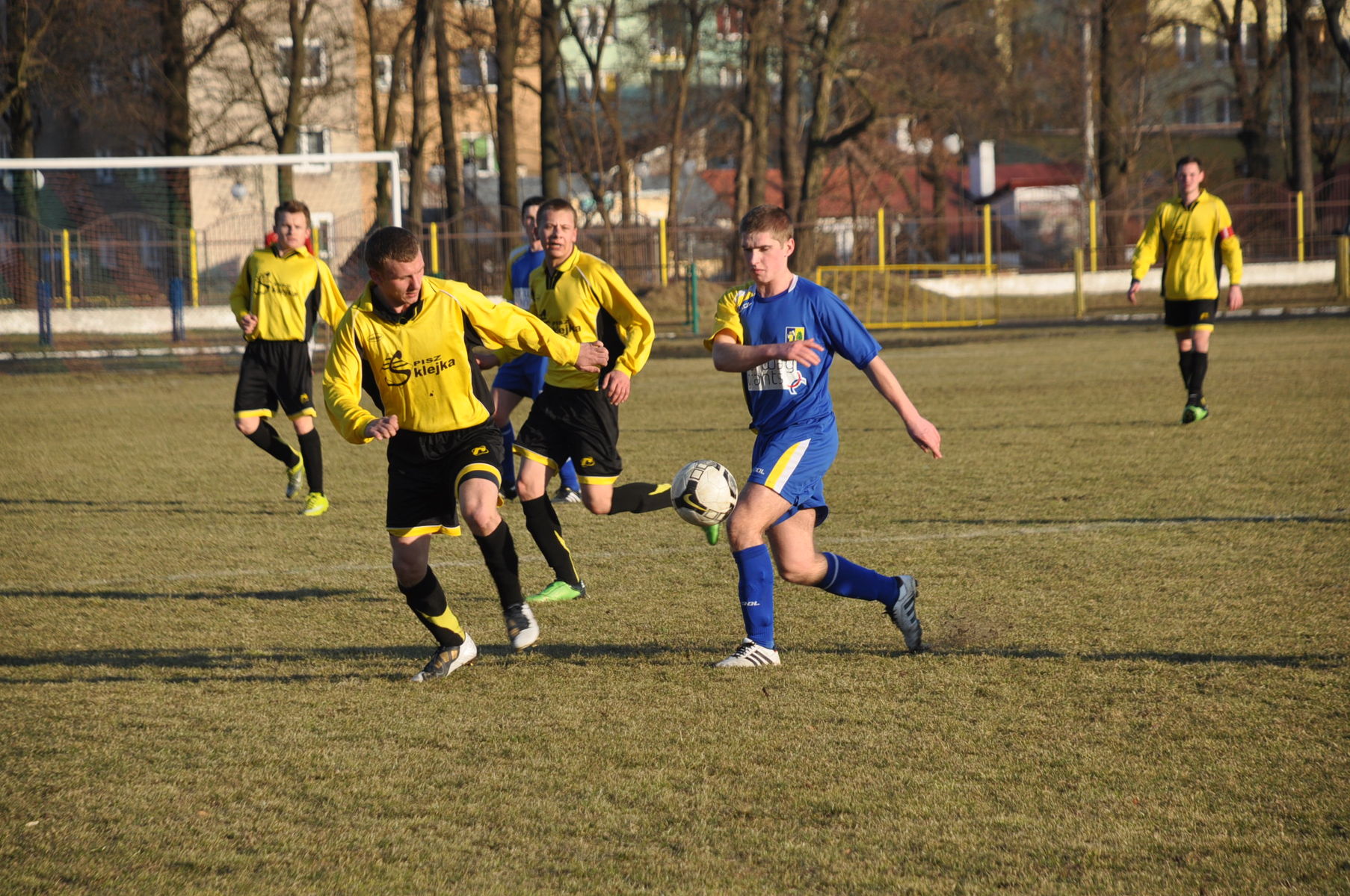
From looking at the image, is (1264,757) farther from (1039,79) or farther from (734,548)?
(1039,79)

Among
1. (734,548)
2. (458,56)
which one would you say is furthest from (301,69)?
(734,548)

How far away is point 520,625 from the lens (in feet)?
16.5

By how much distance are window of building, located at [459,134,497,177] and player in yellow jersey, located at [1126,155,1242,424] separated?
37.6 metres

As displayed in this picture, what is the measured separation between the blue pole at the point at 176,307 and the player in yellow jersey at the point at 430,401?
18515 mm

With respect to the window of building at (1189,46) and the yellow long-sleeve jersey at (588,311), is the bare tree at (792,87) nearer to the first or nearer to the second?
the yellow long-sleeve jersey at (588,311)

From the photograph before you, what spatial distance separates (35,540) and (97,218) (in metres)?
17.4

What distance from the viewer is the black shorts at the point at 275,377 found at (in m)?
9.07

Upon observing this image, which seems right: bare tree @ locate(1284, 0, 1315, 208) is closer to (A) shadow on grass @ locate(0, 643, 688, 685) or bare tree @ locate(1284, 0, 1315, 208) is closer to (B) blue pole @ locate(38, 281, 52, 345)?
(B) blue pole @ locate(38, 281, 52, 345)

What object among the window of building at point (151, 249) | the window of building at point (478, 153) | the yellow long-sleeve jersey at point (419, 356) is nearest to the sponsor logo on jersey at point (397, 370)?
the yellow long-sleeve jersey at point (419, 356)

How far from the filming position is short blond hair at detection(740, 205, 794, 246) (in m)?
4.84

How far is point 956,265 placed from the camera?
2777 centimetres

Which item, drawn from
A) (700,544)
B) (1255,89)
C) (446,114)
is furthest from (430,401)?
(1255,89)

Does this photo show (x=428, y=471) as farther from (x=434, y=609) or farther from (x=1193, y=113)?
(x=1193, y=113)

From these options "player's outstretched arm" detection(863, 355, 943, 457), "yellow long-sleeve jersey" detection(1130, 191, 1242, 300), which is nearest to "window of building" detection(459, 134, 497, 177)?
"yellow long-sleeve jersey" detection(1130, 191, 1242, 300)
